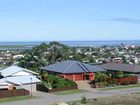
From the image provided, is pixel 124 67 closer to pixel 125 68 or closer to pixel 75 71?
pixel 125 68

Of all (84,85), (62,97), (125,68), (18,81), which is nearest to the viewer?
(62,97)

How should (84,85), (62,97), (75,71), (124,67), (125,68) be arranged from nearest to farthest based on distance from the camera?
(62,97)
(84,85)
(75,71)
(125,68)
(124,67)

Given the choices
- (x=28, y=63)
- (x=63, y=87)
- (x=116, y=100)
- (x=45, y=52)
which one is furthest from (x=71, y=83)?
(x=45, y=52)

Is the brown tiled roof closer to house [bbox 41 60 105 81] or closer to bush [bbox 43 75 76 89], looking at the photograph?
house [bbox 41 60 105 81]

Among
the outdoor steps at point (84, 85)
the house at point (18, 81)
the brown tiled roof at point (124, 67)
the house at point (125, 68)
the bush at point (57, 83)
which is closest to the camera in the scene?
the house at point (18, 81)

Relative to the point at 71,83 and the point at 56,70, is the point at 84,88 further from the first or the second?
the point at 56,70

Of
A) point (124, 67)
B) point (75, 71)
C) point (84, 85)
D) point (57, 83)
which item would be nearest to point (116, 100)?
point (57, 83)

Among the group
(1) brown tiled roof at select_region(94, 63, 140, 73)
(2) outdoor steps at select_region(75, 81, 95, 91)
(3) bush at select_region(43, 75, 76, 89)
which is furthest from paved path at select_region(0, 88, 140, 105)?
(1) brown tiled roof at select_region(94, 63, 140, 73)

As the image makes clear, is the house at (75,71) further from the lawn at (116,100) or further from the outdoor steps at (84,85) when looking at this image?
the lawn at (116,100)

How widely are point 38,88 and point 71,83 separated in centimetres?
510

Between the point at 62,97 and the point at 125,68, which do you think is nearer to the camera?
the point at 62,97

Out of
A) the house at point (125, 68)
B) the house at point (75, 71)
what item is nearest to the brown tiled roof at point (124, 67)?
the house at point (125, 68)

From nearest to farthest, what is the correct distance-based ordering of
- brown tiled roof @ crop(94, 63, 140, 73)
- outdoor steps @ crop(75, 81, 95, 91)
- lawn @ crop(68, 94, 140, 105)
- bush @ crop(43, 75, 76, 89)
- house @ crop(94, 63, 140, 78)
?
lawn @ crop(68, 94, 140, 105)
bush @ crop(43, 75, 76, 89)
outdoor steps @ crop(75, 81, 95, 91)
house @ crop(94, 63, 140, 78)
brown tiled roof @ crop(94, 63, 140, 73)

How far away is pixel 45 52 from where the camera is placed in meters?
113
